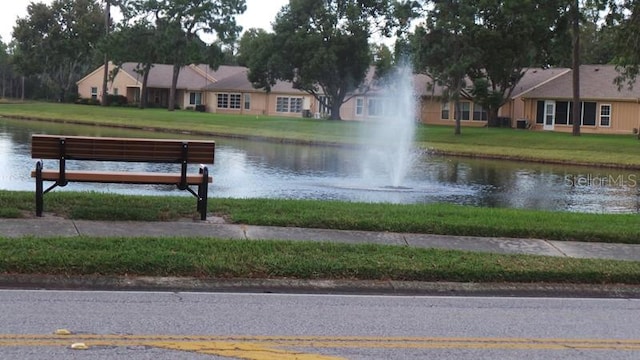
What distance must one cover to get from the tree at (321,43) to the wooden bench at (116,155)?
47.6m

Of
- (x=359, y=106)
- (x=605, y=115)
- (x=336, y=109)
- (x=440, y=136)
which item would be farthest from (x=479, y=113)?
(x=440, y=136)

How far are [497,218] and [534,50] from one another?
133 feet

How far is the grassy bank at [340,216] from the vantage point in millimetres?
11352

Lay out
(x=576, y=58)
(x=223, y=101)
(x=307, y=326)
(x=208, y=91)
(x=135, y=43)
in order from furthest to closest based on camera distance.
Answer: (x=208, y=91) → (x=223, y=101) → (x=135, y=43) → (x=576, y=58) → (x=307, y=326)

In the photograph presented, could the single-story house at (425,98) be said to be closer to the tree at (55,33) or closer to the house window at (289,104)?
the house window at (289,104)

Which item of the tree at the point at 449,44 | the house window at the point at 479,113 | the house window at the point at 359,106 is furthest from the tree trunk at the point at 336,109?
the tree at the point at 449,44

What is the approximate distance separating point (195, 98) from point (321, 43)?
22768 mm

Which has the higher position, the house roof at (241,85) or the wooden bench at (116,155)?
the house roof at (241,85)

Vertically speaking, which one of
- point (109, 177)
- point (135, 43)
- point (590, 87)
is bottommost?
point (109, 177)

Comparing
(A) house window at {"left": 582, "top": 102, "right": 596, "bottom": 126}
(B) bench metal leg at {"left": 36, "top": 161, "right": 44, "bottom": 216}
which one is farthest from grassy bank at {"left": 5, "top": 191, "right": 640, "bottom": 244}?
(A) house window at {"left": 582, "top": 102, "right": 596, "bottom": 126}

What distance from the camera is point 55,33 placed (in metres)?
87.5

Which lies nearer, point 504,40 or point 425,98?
point 504,40

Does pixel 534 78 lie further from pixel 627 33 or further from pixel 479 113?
pixel 627 33

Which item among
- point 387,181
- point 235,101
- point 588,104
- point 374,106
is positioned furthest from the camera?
point 235,101
